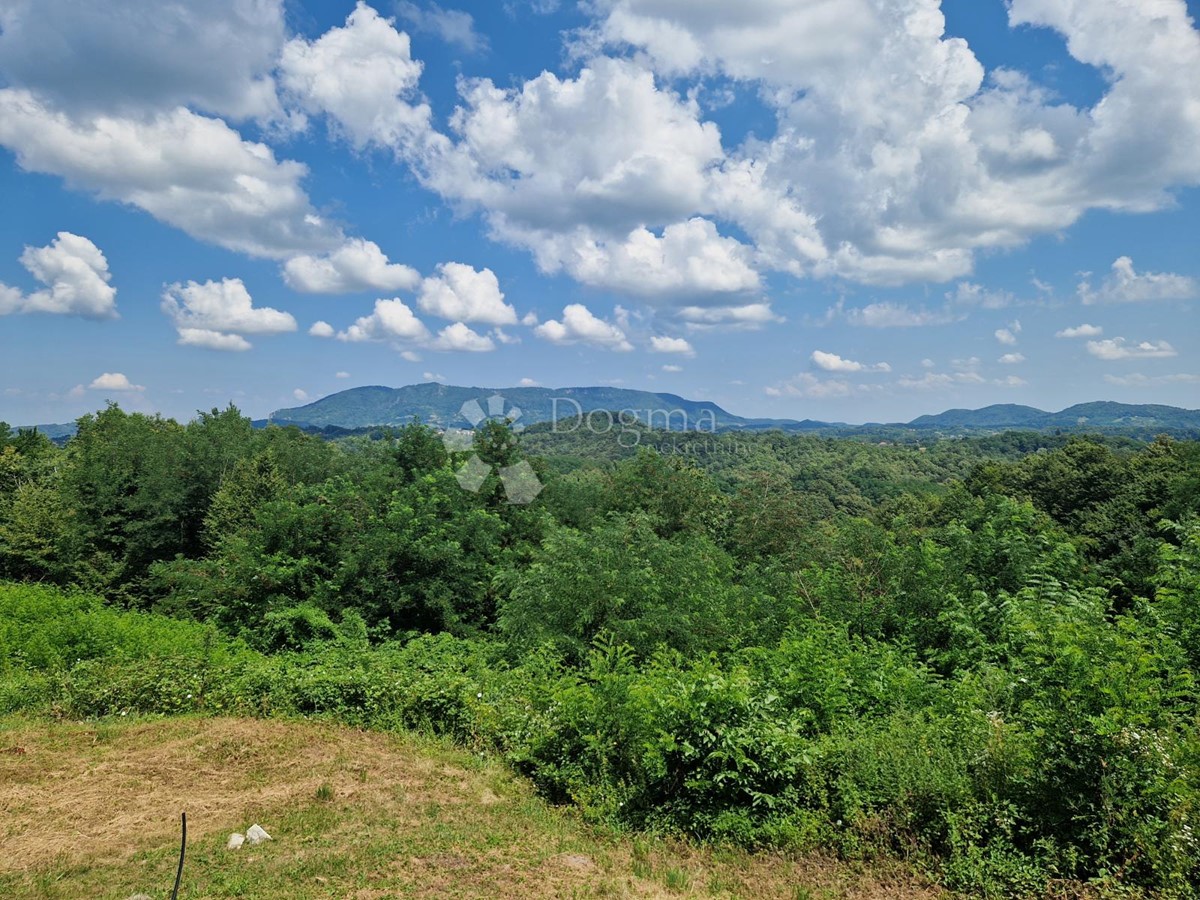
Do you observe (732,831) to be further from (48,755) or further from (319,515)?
(319,515)

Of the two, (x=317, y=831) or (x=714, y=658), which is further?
(x=714, y=658)

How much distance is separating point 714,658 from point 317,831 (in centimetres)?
598

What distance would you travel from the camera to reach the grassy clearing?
567 centimetres

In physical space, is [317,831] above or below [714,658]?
below

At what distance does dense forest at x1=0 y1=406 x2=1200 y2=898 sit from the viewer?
5.57 meters

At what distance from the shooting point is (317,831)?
6.77 metres

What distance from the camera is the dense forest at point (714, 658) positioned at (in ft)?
18.3

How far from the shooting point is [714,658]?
388 inches

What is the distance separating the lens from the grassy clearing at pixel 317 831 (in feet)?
18.6

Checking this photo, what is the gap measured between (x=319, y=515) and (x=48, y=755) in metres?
11.7

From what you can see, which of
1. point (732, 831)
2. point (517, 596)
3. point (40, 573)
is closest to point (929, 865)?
point (732, 831)

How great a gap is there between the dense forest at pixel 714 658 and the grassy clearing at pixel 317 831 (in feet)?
1.84

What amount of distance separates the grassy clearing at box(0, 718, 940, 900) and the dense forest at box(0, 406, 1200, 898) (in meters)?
0.56

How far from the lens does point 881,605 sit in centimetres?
1320
